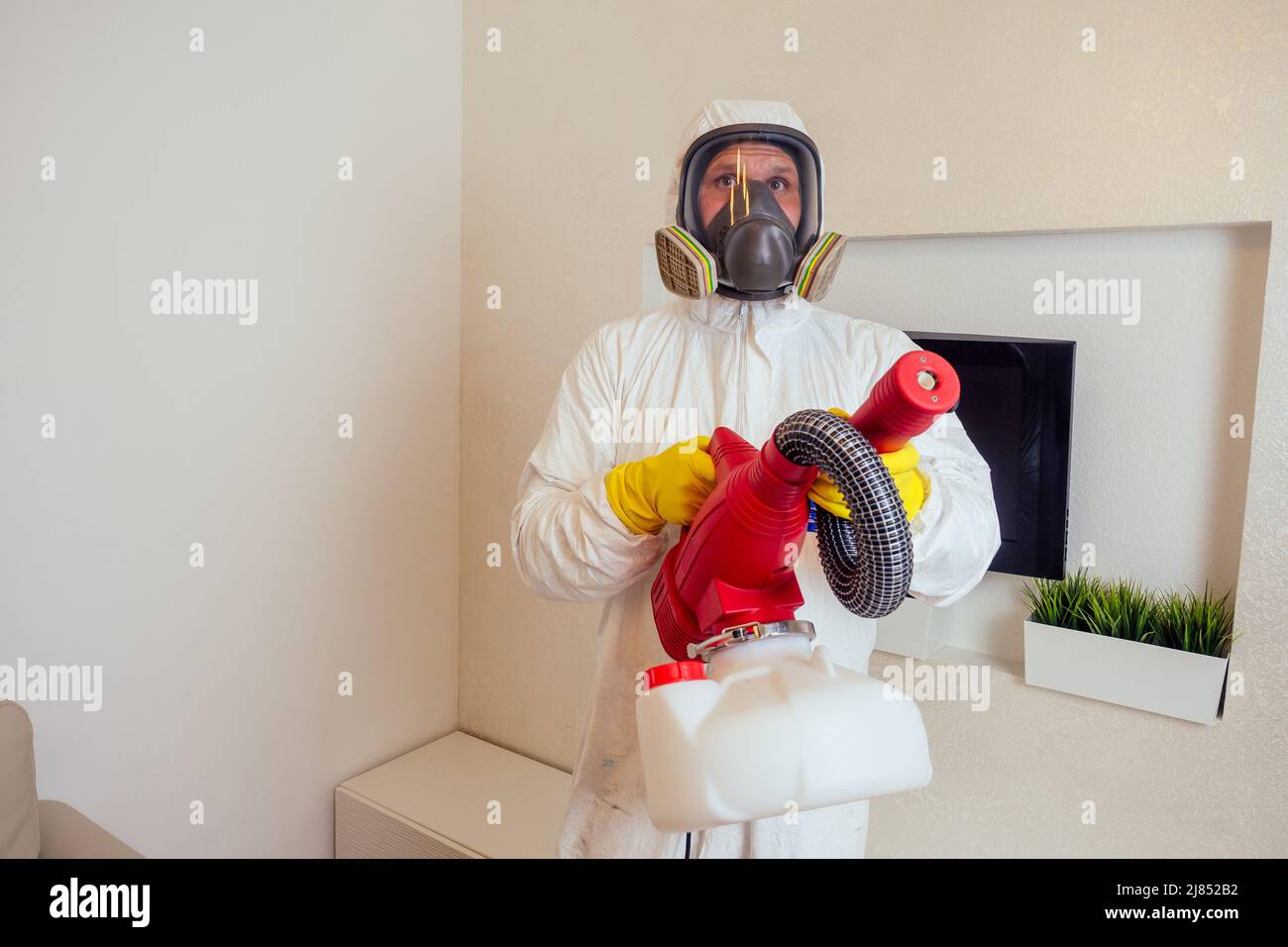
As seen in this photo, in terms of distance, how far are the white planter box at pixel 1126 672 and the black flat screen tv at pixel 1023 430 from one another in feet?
0.43

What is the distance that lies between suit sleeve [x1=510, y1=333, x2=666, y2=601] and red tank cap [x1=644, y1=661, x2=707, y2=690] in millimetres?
281

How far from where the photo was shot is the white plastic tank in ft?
2.44

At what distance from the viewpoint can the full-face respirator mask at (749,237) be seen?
1187 millimetres

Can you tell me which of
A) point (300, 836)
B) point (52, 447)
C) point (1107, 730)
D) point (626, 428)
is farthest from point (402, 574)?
point (1107, 730)

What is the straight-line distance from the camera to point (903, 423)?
0.78 metres

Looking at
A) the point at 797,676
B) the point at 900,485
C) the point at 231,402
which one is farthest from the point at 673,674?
the point at 231,402

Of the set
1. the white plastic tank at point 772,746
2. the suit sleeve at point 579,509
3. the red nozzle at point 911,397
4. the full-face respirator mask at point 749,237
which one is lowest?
the white plastic tank at point 772,746

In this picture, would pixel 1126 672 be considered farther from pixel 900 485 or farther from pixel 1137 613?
pixel 900 485

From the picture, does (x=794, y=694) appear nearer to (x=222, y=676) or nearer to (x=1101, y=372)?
(x=1101, y=372)

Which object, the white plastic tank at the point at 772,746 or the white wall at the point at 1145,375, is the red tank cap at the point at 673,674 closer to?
the white plastic tank at the point at 772,746

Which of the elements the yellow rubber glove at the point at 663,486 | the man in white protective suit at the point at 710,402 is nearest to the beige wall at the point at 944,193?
the man in white protective suit at the point at 710,402

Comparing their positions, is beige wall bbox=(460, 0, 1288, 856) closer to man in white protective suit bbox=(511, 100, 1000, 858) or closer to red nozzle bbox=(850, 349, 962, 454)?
man in white protective suit bbox=(511, 100, 1000, 858)

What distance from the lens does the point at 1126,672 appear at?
5.22ft
